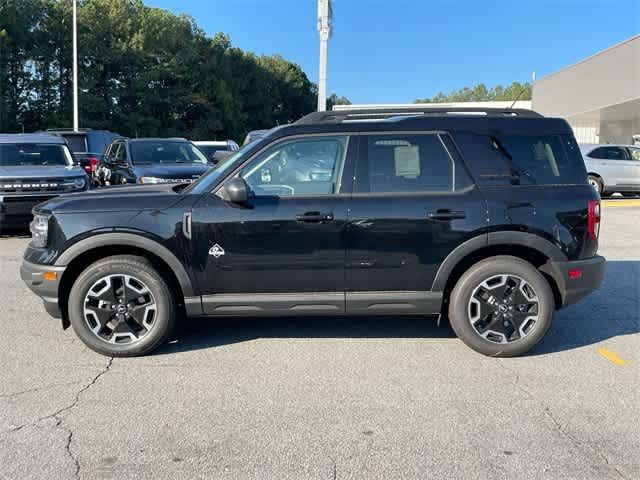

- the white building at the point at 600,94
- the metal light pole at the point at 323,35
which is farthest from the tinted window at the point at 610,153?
the white building at the point at 600,94

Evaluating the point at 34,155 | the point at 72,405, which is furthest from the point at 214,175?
the point at 34,155

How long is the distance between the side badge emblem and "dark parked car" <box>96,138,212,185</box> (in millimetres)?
6253

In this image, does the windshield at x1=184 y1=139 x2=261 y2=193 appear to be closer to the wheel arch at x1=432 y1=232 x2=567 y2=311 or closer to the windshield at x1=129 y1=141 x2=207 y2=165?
the wheel arch at x1=432 y1=232 x2=567 y2=311

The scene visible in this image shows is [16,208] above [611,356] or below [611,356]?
above

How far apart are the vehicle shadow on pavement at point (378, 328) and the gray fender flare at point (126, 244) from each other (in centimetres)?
78

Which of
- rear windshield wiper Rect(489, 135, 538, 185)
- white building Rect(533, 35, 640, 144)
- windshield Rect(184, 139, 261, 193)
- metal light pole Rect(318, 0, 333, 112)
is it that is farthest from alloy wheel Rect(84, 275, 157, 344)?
white building Rect(533, 35, 640, 144)

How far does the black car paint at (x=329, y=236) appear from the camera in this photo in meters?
4.43

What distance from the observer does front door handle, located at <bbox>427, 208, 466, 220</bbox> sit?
14.6 feet

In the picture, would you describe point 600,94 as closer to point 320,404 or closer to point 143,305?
point 143,305

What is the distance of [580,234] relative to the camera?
4.57 meters

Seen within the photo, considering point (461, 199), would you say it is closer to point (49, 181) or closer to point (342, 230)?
point (342, 230)

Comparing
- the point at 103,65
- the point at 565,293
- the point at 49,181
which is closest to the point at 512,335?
the point at 565,293

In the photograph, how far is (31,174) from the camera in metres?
9.89

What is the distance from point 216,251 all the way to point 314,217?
2.62 ft
